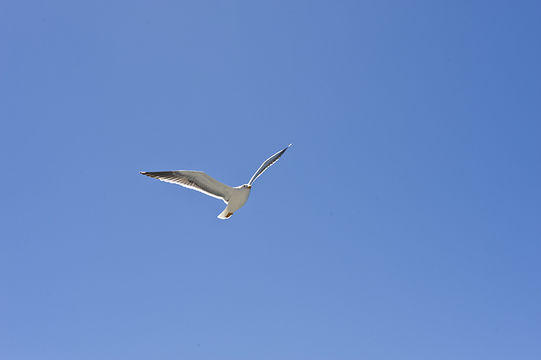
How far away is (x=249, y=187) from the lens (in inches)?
734

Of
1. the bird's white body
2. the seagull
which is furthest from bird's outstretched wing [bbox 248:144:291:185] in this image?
the bird's white body

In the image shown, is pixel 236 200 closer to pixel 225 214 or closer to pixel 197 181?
pixel 225 214

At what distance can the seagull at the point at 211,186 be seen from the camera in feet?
56.3

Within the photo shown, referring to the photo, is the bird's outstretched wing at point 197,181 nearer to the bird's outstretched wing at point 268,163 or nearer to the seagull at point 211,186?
the seagull at point 211,186

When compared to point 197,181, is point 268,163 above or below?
above

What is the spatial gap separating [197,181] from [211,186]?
0.72 m

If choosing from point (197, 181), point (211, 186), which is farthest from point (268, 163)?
point (197, 181)

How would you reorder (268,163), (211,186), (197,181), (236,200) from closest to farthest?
1. (197,181)
2. (211,186)
3. (236,200)
4. (268,163)

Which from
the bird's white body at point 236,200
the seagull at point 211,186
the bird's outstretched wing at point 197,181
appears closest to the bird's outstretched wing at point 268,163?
the seagull at point 211,186

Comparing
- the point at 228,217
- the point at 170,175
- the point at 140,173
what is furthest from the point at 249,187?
the point at 140,173

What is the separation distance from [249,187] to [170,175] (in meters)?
3.82

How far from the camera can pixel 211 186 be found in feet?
59.3

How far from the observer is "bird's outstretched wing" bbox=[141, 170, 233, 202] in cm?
1707

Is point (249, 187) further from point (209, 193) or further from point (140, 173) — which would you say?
point (140, 173)
